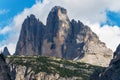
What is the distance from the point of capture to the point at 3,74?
489 feet

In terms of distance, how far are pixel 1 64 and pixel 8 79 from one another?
719 cm

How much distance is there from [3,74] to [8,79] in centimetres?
237

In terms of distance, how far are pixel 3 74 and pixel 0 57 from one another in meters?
8.22

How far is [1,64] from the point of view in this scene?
153625mm

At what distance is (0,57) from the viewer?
15500 cm

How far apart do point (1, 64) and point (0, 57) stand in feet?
9.14

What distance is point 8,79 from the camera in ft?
489

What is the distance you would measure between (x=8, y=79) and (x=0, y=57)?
9.88 meters
